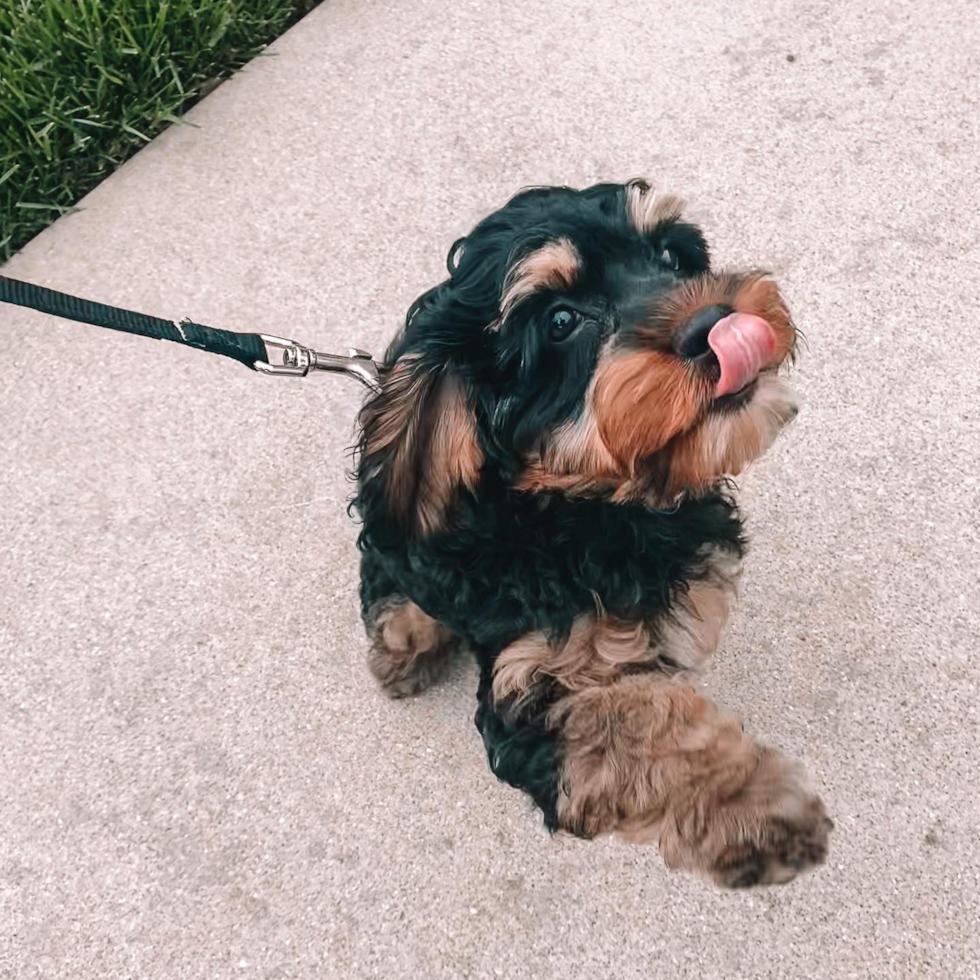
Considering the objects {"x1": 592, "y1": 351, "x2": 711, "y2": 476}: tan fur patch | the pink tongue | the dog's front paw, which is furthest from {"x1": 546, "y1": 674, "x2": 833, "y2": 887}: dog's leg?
the pink tongue

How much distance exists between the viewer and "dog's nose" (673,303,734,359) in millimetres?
1539

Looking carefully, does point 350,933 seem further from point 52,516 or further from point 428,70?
point 428,70

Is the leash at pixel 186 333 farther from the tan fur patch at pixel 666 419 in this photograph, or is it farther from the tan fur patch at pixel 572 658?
the tan fur patch at pixel 572 658

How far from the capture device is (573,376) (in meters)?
1.69

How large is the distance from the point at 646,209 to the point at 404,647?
1280 mm

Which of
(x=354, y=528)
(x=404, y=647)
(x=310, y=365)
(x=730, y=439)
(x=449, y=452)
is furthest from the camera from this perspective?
(x=354, y=528)

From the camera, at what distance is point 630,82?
3.69m

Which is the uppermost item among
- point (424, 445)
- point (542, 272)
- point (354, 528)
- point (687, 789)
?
point (542, 272)

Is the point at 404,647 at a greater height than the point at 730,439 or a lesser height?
lesser

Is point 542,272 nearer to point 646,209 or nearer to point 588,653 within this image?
point 646,209

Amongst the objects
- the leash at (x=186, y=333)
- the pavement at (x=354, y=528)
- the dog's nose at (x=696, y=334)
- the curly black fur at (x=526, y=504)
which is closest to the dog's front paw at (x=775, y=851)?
the curly black fur at (x=526, y=504)

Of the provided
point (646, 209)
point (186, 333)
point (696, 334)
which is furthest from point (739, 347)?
point (186, 333)

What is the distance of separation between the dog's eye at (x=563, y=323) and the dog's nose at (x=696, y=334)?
8.4 inches

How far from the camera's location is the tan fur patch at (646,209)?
1802 mm
